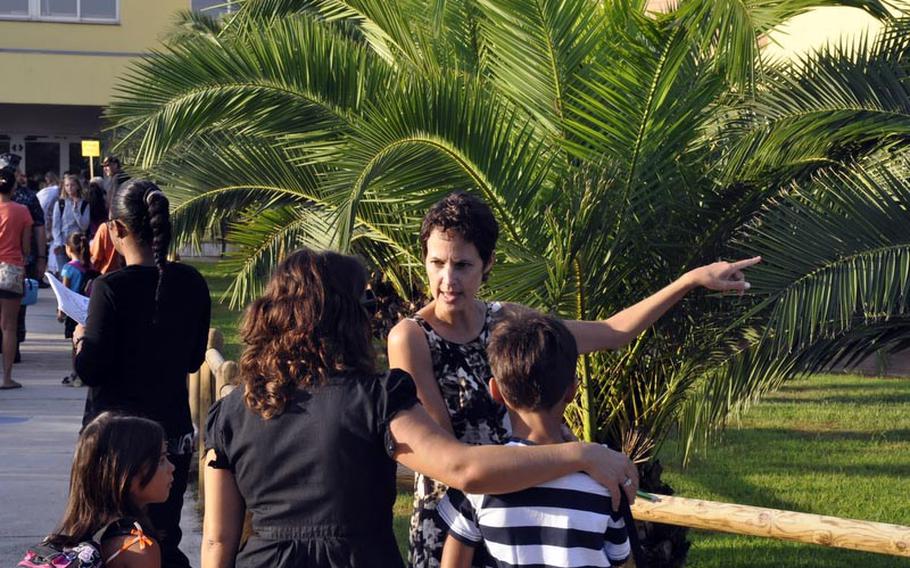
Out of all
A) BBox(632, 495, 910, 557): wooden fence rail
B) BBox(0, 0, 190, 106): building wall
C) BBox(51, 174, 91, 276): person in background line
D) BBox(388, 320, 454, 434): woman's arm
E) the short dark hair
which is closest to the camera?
BBox(388, 320, 454, 434): woman's arm

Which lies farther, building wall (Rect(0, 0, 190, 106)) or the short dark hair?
building wall (Rect(0, 0, 190, 106))

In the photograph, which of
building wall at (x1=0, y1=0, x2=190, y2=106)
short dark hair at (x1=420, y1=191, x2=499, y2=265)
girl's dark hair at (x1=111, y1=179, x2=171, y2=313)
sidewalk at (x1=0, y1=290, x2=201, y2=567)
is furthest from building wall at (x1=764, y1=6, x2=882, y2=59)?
building wall at (x1=0, y1=0, x2=190, y2=106)

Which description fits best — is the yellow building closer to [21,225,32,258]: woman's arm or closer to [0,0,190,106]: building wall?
[0,0,190,106]: building wall

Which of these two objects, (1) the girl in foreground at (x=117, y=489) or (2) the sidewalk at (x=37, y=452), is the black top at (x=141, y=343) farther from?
(2) the sidewalk at (x=37, y=452)

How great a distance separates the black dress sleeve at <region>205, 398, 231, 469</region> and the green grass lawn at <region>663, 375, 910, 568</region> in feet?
16.3

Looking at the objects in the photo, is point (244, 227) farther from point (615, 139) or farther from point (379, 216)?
point (615, 139)

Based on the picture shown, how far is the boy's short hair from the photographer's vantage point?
2.93 meters

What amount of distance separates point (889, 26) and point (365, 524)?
4763 mm

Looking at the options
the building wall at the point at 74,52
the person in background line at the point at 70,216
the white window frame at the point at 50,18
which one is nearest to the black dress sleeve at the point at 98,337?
the person in background line at the point at 70,216

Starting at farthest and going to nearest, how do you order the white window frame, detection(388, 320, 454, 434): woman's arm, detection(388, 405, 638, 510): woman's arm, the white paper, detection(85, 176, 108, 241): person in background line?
1. the white window frame
2. detection(85, 176, 108, 241): person in background line
3. the white paper
4. detection(388, 320, 454, 434): woman's arm
5. detection(388, 405, 638, 510): woman's arm

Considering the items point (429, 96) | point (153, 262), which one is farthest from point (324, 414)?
point (429, 96)

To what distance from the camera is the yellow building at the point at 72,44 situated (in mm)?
38344

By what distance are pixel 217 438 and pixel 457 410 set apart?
81 centimetres

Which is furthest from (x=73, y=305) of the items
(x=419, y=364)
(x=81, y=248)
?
(x=81, y=248)
